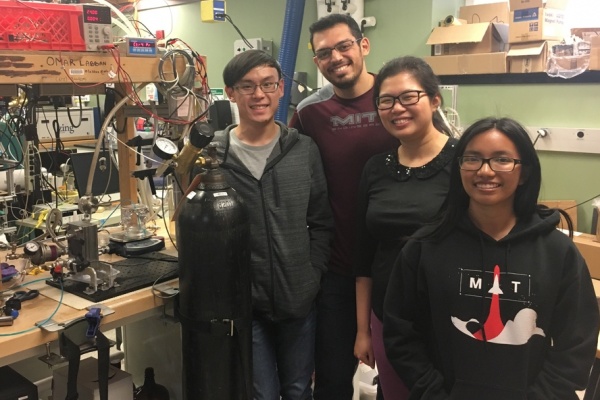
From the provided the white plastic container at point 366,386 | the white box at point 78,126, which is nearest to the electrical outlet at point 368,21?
the white box at point 78,126

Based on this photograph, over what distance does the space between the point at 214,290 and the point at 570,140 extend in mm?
2314

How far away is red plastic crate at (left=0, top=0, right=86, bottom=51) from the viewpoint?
1.61 m

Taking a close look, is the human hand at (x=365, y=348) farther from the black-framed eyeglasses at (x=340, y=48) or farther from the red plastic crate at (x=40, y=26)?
the red plastic crate at (x=40, y=26)

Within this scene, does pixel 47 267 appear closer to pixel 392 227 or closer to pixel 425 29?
pixel 392 227

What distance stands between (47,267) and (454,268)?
1381 millimetres

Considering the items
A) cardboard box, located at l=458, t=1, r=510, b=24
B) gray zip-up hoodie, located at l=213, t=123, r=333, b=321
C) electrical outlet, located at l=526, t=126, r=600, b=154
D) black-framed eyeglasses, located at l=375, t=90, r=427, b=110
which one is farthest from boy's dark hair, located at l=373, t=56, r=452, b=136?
cardboard box, located at l=458, t=1, r=510, b=24

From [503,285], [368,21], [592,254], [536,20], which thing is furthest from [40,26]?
[368,21]

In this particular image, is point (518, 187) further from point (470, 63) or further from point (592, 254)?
point (470, 63)

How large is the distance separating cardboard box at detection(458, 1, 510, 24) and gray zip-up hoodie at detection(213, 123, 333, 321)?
7.13 feet

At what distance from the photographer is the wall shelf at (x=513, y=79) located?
2943mm

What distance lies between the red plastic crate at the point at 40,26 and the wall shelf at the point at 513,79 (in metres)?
2.34

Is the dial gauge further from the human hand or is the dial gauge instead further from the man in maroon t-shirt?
the human hand

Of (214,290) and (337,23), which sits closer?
(214,290)

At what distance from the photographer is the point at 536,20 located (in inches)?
119
